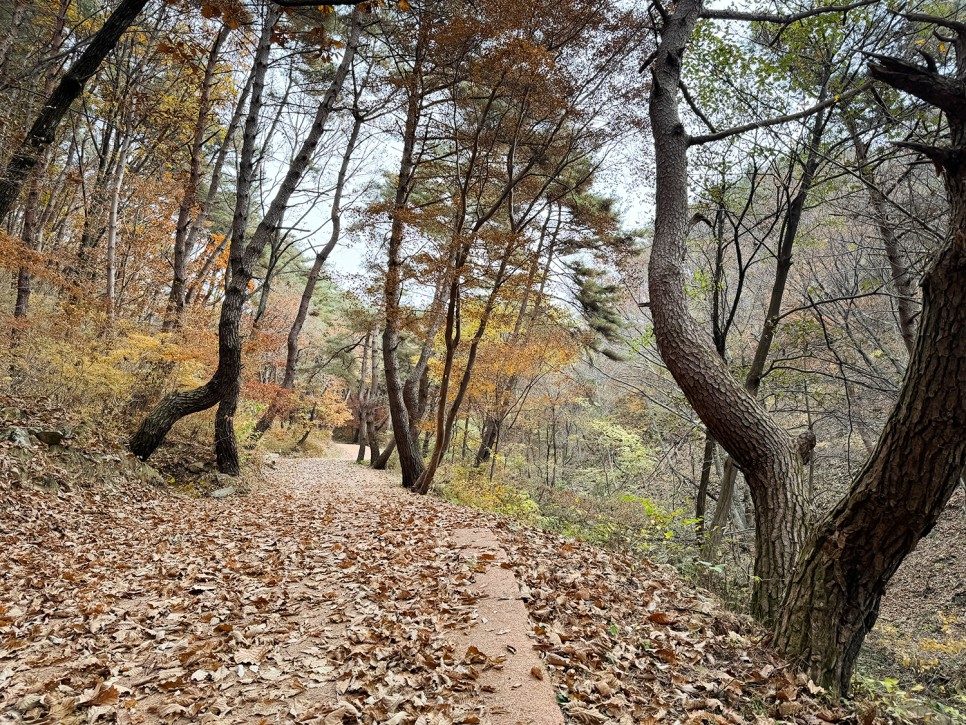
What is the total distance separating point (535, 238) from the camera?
11023mm

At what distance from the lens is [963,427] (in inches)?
108

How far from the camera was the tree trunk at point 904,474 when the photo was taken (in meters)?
2.74

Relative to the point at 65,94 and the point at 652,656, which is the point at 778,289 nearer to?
the point at 652,656

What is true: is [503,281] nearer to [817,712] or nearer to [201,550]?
[201,550]

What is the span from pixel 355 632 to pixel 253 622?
0.92 m

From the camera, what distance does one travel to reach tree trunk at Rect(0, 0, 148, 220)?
4043 millimetres

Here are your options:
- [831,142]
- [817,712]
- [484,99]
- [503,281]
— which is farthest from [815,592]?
[484,99]

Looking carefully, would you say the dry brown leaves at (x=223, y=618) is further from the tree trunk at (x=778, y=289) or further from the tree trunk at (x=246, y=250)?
the tree trunk at (x=778, y=289)

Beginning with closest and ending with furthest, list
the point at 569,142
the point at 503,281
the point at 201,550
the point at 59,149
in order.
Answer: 1. the point at 201,550
2. the point at 503,281
3. the point at 569,142
4. the point at 59,149

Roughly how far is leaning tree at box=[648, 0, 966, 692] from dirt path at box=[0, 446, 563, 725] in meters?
1.89

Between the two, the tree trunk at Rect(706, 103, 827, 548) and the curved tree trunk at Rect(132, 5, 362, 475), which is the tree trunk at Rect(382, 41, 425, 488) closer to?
the curved tree trunk at Rect(132, 5, 362, 475)

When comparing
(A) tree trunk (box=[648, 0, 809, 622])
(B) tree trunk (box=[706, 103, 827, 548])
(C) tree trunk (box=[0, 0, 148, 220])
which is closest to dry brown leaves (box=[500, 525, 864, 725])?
(A) tree trunk (box=[648, 0, 809, 622])

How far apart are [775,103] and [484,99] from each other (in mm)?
5544

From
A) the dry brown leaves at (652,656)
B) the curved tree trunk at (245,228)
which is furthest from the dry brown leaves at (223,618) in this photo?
the curved tree trunk at (245,228)
